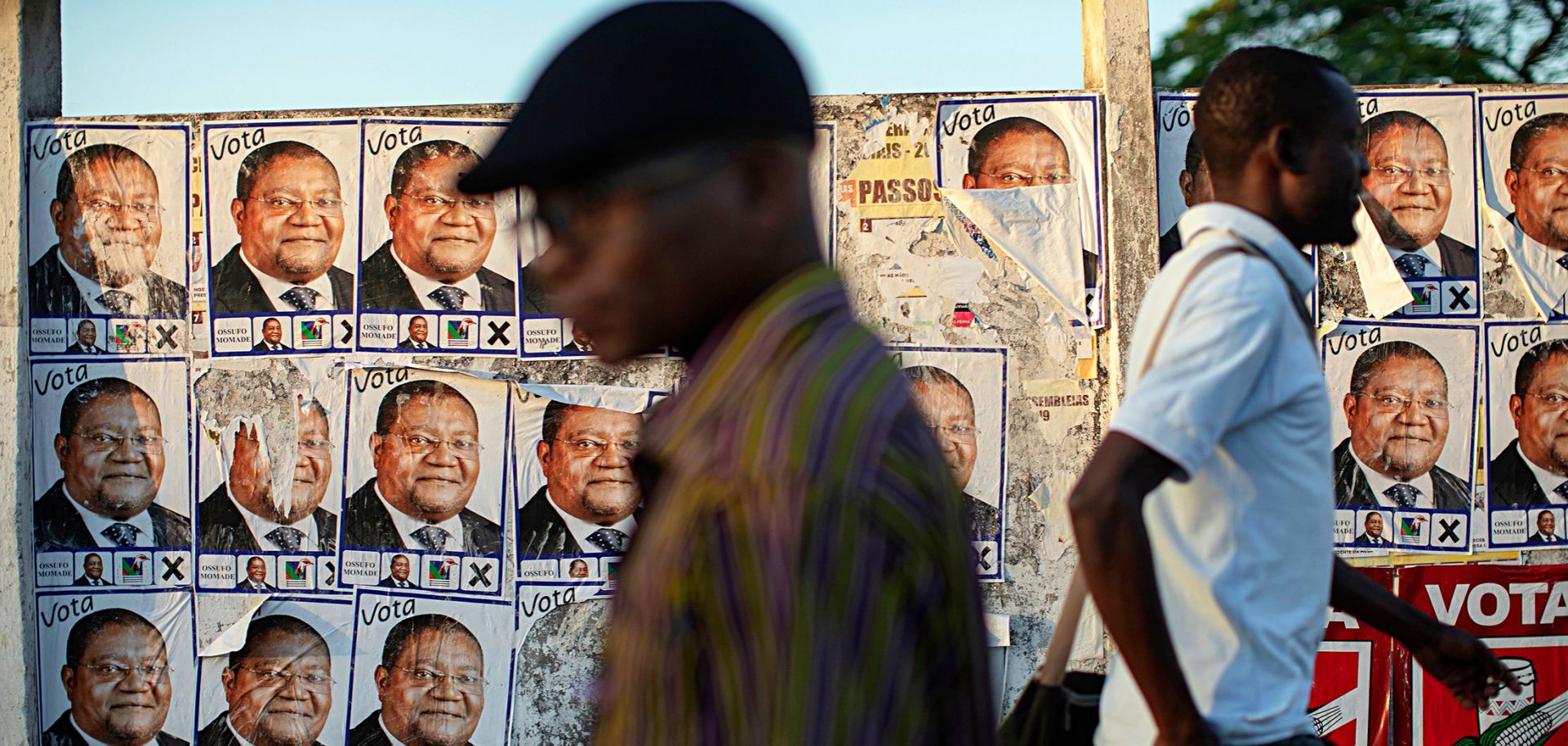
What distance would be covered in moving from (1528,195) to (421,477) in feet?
12.2

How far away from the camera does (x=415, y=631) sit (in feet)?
13.5

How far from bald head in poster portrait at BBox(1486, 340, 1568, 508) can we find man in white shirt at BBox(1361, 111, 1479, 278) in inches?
14.3

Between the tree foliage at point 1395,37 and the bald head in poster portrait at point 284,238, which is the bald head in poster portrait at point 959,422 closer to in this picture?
the bald head in poster portrait at point 284,238

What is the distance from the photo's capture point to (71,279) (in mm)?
4164

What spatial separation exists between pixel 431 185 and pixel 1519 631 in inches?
150

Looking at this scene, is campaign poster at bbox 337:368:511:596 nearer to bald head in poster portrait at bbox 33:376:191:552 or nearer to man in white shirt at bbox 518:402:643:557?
man in white shirt at bbox 518:402:643:557

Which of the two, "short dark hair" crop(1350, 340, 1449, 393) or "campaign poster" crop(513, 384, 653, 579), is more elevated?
"short dark hair" crop(1350, 340, 1449, 393)

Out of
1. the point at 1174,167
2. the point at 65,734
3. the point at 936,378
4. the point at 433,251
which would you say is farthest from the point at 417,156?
the point at 1174,167

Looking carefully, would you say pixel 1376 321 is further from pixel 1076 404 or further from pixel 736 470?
pixel 736 470

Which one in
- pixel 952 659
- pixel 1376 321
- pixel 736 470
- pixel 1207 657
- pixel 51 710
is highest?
pixel 1376 321

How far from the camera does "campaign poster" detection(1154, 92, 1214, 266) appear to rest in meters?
4.10

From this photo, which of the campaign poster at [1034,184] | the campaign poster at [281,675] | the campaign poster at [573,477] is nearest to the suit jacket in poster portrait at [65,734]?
the campaign poster at [281,675]

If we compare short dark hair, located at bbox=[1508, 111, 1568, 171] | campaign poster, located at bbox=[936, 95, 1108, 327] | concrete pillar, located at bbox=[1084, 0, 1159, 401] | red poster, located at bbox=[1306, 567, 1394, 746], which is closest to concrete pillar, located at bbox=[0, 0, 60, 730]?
campaign poster, located at bbox=[936, 95, 1108, 327]

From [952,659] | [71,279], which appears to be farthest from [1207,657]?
[71,279]
